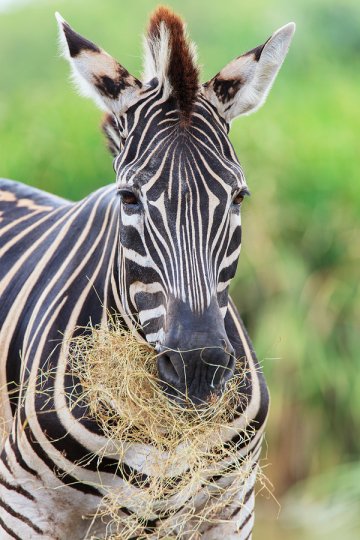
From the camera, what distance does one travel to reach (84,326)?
14.3ft

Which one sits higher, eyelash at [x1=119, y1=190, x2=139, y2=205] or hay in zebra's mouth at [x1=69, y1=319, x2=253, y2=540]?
eyelash at [x1=119, y1=190, x2=139, y2=205]

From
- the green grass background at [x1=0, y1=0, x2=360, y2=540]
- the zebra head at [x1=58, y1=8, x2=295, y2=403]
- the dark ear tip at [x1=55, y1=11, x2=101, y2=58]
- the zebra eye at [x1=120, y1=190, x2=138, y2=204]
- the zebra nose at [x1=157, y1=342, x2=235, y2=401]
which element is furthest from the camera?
the green grass background at [x1=0, y1=0, x2=360, y2=540]

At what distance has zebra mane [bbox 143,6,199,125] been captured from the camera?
13.0ft

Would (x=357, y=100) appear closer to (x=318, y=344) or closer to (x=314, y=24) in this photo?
(x=318, y=344)

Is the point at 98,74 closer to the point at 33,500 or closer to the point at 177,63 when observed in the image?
the point at 177,63

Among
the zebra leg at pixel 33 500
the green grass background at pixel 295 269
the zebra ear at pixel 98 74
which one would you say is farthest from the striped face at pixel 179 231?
the green grass background at pixel 295 269

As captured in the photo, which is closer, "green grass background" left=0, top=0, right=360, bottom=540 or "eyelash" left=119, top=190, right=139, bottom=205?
"eyelash" left=119, top=190, right=139, bottom=205

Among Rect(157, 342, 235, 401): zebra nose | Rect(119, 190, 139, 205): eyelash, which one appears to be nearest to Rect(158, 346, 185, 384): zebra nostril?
Rect(157, 342, 235, 401): zebra nose

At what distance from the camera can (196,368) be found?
11.7ft

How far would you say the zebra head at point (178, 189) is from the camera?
144 inches

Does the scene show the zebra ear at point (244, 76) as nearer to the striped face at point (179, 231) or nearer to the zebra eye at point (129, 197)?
the striped face at point (179, 231)

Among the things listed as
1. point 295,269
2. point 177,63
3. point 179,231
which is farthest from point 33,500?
point 295,269

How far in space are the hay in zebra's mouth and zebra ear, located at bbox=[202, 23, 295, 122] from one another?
109cm

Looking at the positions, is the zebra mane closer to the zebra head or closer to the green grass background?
the zebra head
